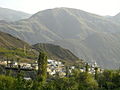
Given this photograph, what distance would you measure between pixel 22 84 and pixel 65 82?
29298 mm

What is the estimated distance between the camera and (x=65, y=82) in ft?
507

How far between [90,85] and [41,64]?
33.2 m

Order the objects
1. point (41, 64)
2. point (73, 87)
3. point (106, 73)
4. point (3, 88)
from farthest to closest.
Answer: point (106, 73) → point (41, 64) → point (73, 87) → point (3, 88)

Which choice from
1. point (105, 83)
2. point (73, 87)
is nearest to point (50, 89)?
point (73, 87)

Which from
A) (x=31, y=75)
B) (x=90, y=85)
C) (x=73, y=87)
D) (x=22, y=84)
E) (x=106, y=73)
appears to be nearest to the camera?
(x=22, y=84)

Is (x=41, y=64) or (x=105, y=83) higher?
(x=41, y=64)

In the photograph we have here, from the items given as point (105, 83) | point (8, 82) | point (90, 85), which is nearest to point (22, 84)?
point (8, 82)

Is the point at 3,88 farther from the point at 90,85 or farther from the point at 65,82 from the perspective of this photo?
the point at 90,85

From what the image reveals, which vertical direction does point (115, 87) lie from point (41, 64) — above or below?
below

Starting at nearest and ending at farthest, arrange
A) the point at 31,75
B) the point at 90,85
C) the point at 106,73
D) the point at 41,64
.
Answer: the point at 90,85 < the point at 41,64 < the point at 106,73 < the point at 31,75

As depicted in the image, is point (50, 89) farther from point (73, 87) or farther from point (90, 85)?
point (90, 85)

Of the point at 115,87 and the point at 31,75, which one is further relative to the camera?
the point at 31,75

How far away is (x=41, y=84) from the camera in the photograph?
456ft

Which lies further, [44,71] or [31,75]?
[31,75]
